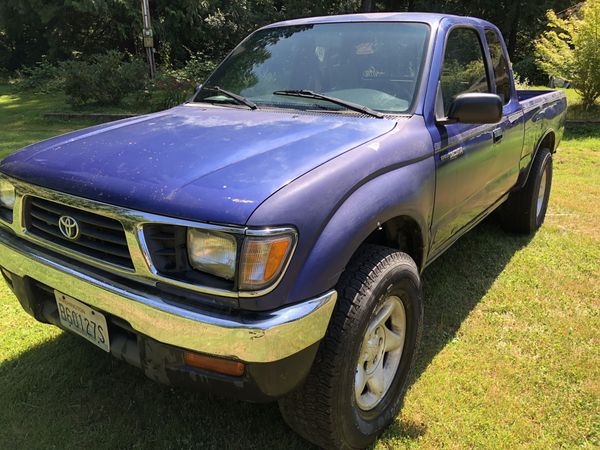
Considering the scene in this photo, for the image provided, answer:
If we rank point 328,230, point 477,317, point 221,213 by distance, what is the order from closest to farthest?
point 221,213
point 328,230
point 477,317

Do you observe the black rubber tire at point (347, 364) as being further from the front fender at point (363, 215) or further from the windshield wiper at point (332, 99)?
the windshield wiper at point (332, 99)

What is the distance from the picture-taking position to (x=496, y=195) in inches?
144

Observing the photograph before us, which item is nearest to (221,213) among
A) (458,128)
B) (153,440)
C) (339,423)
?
(339,423)

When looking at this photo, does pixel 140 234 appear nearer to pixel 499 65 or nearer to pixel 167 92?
pixel 499 65

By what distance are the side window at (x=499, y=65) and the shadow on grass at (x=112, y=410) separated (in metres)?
1.83

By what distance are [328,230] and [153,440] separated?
1.28 m

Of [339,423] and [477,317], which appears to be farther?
[477,317]

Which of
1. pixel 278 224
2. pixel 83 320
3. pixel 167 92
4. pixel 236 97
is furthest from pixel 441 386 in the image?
pixel 167 92

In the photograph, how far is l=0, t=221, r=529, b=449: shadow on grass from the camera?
2.25m

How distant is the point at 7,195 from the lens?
7.71 feet

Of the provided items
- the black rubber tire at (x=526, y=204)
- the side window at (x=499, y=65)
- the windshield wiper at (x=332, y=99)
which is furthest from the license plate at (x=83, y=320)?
the black rubber tire at (x=526, y=204)

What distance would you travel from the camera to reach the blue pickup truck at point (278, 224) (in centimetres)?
168

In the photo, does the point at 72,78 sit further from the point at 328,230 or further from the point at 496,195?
the point at 328,230

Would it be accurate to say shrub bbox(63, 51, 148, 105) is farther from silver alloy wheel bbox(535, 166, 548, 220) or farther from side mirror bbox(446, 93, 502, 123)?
side mirror bbox(446, 93, 502, 123)
